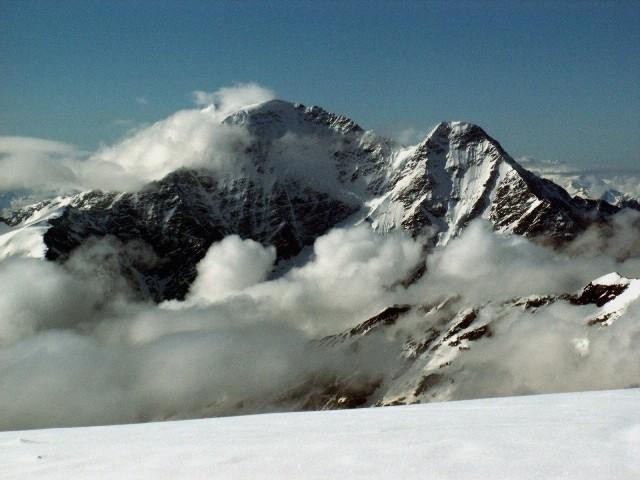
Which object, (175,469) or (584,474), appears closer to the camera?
(584,474)

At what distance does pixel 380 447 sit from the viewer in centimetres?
978

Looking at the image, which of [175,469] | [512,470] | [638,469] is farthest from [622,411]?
[175,469]

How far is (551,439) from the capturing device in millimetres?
9523

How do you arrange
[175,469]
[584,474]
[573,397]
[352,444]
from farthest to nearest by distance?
[573,397], [352,444], [175,469], [584,474]

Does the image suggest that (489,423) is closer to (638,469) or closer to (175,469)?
(638,469)

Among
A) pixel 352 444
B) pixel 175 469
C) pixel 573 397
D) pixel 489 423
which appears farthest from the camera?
pixel 573 397

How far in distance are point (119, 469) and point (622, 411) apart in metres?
9.15

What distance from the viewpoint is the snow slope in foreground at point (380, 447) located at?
855cm

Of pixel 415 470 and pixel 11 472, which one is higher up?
pixel 11 472

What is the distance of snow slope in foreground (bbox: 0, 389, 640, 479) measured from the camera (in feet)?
28.1

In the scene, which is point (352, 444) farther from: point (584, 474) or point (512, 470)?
point (584, 474)

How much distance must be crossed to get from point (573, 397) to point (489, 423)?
4009 millimetres

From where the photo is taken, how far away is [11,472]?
1024 centimetres

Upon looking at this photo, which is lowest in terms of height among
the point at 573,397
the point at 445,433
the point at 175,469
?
the point at 573,397
